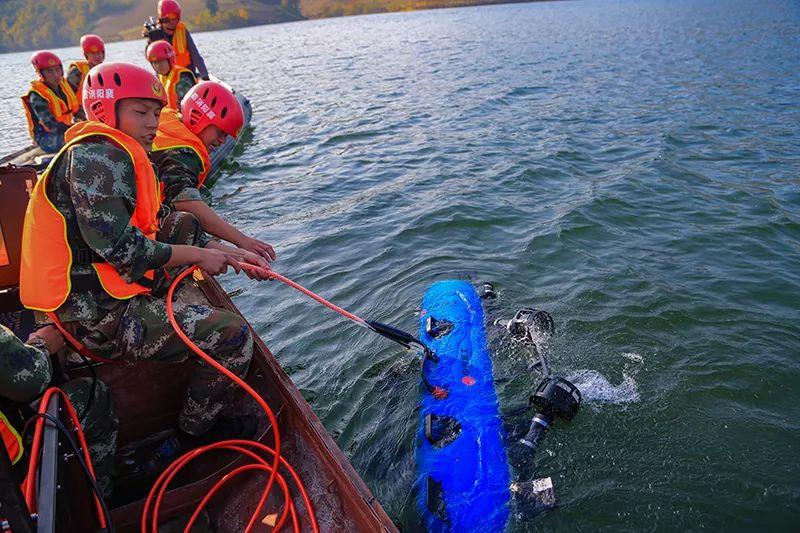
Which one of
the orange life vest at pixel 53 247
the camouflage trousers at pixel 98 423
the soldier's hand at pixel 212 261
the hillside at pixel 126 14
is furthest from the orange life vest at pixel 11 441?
the hillside at pixel 126 14

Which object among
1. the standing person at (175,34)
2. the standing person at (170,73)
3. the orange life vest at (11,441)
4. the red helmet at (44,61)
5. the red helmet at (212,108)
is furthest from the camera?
the standing person at (175,34)

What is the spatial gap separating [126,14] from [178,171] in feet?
430

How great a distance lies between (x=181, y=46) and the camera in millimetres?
14844

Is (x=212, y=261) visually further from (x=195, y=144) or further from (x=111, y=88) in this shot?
(x=195, y=144)

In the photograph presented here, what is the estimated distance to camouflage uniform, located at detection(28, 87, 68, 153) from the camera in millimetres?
13164

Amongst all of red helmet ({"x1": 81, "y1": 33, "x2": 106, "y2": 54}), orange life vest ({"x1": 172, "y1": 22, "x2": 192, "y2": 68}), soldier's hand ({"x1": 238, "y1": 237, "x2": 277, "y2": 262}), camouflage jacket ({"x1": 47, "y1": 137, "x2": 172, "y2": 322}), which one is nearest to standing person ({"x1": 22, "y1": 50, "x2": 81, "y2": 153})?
red helmet ({"x1": 81, "y1": 33, "x2": 106, "y2": 54})

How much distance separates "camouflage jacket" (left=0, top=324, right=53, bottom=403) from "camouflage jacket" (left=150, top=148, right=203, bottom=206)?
229 centimetres

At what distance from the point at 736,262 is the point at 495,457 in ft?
19.4

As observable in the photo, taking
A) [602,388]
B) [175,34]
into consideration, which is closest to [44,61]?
[175,34]

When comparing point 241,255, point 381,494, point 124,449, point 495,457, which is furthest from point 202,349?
point 495,457

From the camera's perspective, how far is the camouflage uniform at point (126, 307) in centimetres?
343

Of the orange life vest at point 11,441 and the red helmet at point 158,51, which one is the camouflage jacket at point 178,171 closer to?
the orange life vest at point 11,441

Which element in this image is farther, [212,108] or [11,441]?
[212,108]

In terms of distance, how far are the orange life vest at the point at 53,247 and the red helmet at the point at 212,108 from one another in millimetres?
1233
